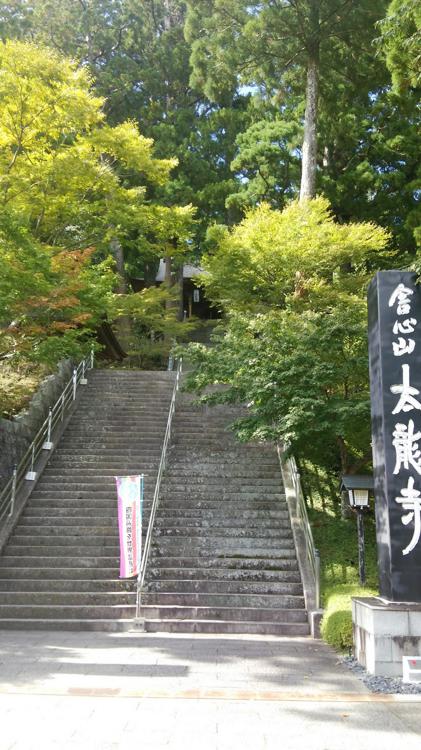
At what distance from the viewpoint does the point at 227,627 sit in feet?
26.6

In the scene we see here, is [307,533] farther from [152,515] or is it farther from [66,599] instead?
[66,599]

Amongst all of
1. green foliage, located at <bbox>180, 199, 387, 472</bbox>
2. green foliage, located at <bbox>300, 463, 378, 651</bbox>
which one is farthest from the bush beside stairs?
green foliage, located at <bbox>180, 199, 387, 472</bbox>

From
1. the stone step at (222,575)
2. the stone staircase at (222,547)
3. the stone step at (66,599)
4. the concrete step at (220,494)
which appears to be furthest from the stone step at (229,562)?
the concrete step at (220,494)

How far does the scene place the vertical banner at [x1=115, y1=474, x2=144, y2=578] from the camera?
324 inches

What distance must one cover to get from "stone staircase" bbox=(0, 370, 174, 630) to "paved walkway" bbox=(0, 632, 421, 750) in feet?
3.61

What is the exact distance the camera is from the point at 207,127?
25.4m

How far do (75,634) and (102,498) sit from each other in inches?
143

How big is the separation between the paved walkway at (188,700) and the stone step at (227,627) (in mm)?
821

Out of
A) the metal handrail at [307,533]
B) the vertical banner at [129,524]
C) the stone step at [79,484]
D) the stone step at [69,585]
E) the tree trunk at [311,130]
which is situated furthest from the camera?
the tree trunk at [311,130]

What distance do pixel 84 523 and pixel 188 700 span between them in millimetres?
5954

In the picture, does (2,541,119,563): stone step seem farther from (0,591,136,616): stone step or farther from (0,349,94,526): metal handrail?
(0,591,136,616): stone step

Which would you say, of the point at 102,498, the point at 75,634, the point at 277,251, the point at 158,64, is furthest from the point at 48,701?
the point at 158,64

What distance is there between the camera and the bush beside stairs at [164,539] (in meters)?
8.38

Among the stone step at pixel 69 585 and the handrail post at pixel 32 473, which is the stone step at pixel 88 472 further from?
the stone step at pixel 69 585
